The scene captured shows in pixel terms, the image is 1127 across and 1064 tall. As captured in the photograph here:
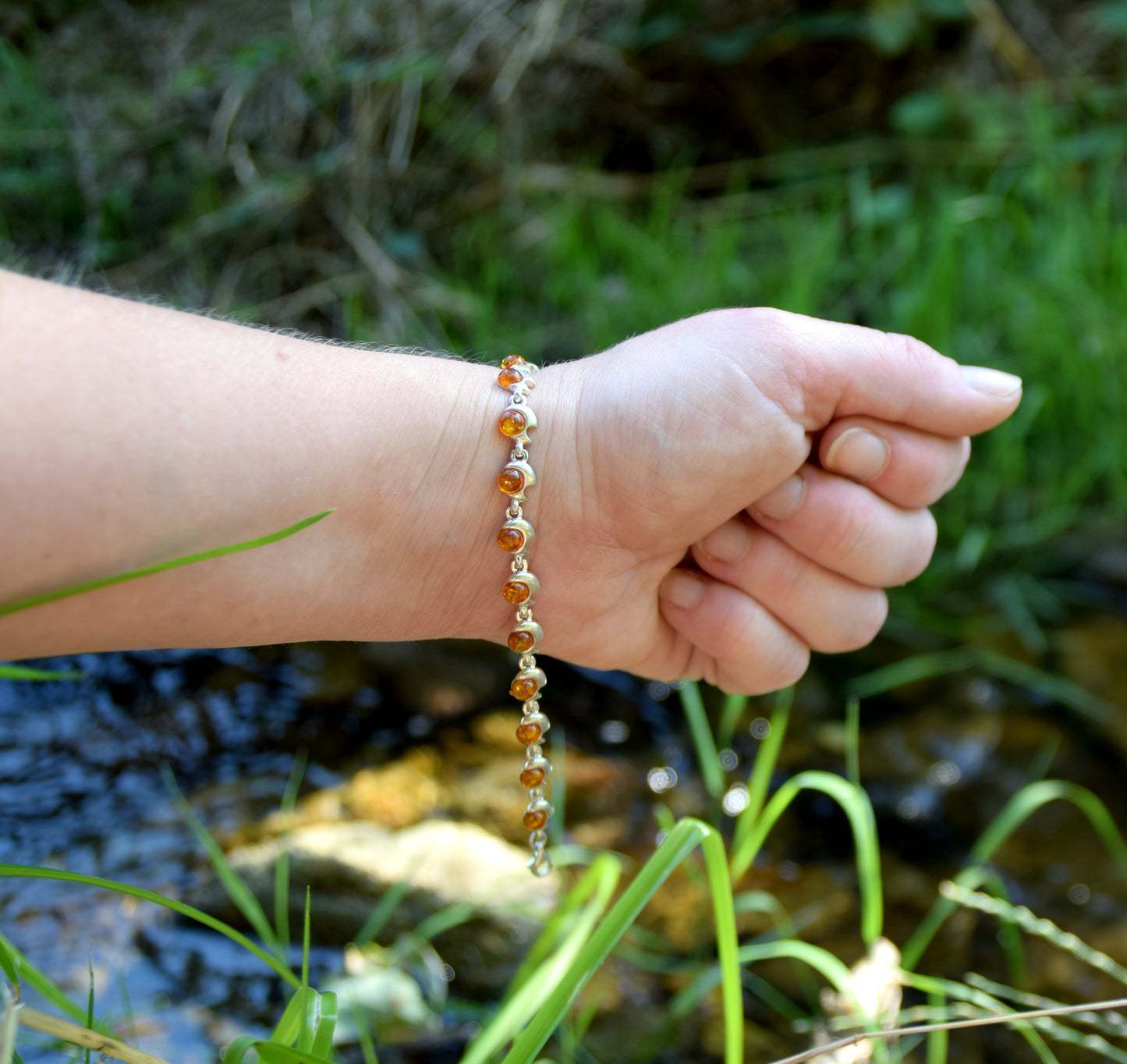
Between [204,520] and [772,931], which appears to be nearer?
[204,520]

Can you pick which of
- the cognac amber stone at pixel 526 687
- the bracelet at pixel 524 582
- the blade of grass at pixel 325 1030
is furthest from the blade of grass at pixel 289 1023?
the cognac amber stone at pixel 526 687

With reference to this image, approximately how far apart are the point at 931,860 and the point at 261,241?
2170 mm

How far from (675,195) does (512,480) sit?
85.5 inches

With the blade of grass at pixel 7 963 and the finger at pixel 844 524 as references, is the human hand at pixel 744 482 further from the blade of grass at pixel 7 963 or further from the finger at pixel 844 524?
the blade of grass at pixel 7 963

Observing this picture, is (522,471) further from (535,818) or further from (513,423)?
(535,818)

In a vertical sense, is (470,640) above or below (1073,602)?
below

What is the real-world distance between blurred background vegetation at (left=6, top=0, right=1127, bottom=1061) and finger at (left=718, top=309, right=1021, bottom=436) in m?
0.84

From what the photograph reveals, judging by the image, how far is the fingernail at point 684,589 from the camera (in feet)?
3.76

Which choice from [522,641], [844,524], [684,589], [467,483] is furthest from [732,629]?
[467,483]

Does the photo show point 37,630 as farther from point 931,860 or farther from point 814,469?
point 931,860

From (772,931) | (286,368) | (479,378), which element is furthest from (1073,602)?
(286,368)

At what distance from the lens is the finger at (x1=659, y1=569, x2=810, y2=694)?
115 cm

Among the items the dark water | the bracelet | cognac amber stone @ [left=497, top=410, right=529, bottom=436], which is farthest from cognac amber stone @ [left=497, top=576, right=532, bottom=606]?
the dark water

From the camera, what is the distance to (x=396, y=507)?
92cm
